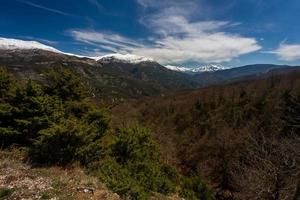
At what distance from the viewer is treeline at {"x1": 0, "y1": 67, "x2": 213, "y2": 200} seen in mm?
17625

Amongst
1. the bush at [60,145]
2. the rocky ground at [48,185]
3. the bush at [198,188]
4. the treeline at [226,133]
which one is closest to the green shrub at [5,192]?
the rocky ground at [48,185]

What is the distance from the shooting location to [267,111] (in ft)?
195

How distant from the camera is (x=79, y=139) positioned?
19.1 m

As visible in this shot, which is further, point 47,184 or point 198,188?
point 198,188

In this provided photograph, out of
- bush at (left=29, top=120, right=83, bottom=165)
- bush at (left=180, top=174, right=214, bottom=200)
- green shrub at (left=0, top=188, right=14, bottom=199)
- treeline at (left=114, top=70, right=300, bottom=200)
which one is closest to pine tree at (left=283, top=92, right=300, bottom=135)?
treeline at (left=114, top=70, right=300, bottom=200)

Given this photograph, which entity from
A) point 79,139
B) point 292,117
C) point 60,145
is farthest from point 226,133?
point 60,145

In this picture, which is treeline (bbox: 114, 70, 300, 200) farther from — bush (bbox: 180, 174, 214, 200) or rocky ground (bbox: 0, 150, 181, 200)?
rocky ground (bbox: 0, 150, 181, 200)

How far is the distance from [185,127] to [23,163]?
209ft

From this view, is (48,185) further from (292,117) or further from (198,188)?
(292,117)

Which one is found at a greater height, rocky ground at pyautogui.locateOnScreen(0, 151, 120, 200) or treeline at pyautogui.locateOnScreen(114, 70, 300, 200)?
rocky ground at pyautogui.locateOnScreen(0, 151, 120, 200)

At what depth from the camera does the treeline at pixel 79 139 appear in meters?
17.6

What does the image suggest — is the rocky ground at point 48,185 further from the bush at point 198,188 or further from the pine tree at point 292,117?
the pine tree at point 292,117

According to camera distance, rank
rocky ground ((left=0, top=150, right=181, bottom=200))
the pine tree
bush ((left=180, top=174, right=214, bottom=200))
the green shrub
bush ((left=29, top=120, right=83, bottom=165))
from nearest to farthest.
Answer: the green shrub → rocky ground ((left=0, top=150, right=181, bottom=200)) → bush ((left=29, top=120, right=83, bottom=165)) → bush ((left=180, top=174, right=214, bottom=200)) → the pine tree

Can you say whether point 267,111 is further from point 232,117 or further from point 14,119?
point 14,119
